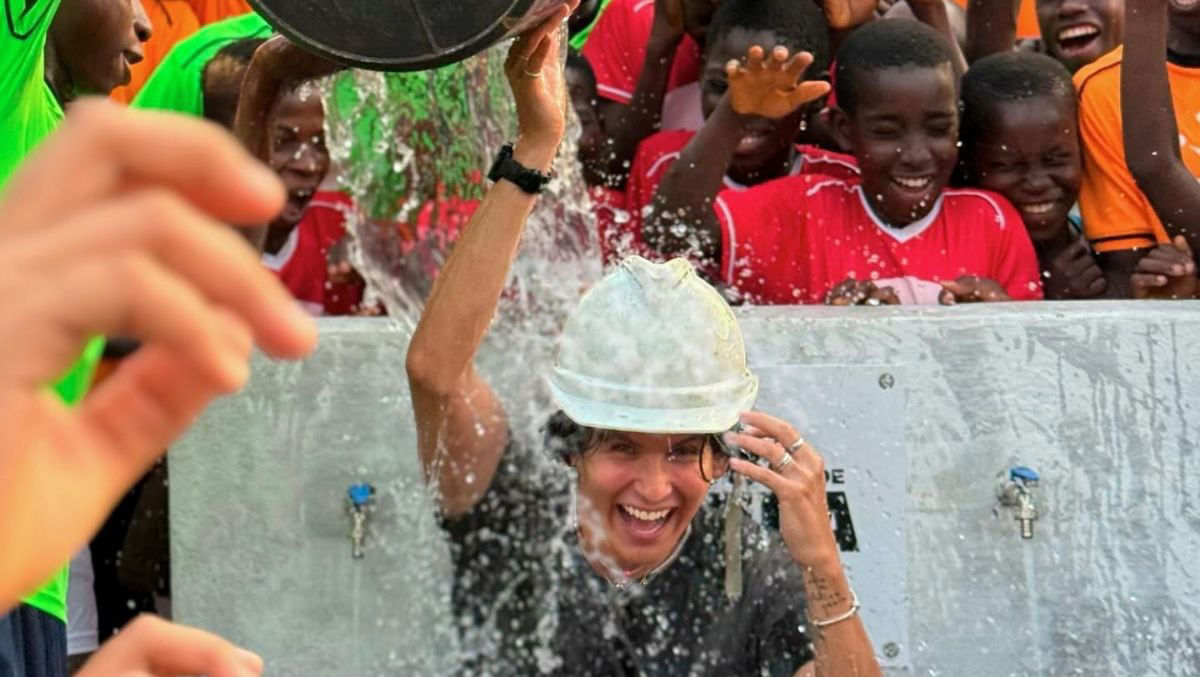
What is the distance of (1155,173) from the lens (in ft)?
14.4

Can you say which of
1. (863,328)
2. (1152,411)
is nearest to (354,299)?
(863,328)

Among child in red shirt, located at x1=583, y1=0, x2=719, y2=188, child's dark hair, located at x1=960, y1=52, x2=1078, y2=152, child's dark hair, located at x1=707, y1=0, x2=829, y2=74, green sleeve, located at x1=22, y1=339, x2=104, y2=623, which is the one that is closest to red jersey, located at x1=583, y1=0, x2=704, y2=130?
child in red shirt, located at x1=583, y1=0, x2=719, y2=188

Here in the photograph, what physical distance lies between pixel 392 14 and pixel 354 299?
2177mm

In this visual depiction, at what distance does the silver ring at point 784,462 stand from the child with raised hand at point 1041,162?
60.8 inches

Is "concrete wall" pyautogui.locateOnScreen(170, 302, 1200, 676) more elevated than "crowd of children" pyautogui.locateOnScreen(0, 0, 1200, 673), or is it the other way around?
"crowd of children" pyautogui.locateOnScreen(0, 0, 1200, 673)

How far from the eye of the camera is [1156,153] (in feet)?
14.4

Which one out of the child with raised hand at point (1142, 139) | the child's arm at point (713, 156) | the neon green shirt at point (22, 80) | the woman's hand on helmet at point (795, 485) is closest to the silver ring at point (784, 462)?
the woman's hand on helmet at point (795, 485)

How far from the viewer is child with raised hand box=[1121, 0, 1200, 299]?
14.1 feet

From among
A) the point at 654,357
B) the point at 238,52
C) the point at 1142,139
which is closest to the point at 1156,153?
the point at 1142,139

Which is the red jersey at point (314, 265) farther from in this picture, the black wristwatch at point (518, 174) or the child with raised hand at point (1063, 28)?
the child with raised hand at point (1063, 28)

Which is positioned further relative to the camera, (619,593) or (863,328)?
(863,328)

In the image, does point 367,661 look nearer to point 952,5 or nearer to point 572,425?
point 572,425

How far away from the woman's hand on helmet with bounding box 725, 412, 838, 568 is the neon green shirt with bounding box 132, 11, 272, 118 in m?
1.93

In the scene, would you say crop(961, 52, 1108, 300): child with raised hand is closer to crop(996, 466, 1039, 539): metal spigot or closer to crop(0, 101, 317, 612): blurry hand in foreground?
crop(996, 466, 1039, 539): metal spigot
